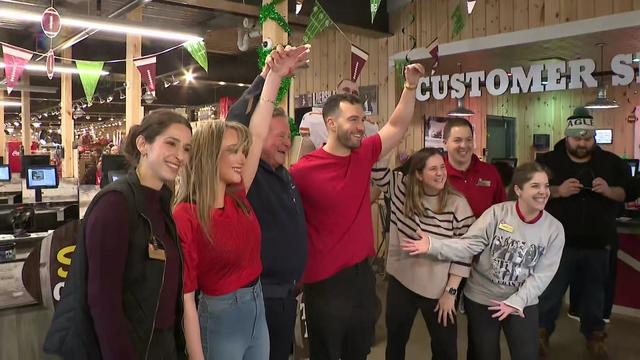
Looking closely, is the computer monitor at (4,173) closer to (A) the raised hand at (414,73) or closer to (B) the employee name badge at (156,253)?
(A) the raised hand at (414,73)

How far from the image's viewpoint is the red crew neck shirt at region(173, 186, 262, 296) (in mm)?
1807

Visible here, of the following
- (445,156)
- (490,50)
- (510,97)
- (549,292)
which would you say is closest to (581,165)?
(549,292)

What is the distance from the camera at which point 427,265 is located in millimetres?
2887

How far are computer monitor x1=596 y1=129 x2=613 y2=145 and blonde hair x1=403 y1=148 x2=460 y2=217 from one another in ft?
→ 30.4

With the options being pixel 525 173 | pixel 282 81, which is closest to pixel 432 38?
pixel 282 81

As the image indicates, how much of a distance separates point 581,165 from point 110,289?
145 inches

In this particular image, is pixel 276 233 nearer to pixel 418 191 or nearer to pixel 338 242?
pixel 338 242

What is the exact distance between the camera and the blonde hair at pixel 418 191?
2.94 m

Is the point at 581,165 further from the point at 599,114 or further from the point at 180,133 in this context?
the point at 599,114

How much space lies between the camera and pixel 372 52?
25.0ft

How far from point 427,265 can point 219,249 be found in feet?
4.56

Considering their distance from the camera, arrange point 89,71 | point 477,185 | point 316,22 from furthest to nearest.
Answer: point 89,71, point 316,22, point 477,185

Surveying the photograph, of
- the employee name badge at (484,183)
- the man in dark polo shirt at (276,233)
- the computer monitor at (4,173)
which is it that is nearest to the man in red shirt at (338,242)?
the man in dark polo shirt at (276,233)

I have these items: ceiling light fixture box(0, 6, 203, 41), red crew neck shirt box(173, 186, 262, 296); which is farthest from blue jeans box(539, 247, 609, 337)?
ceiling light fixture box(0, 6, 203, 41)
